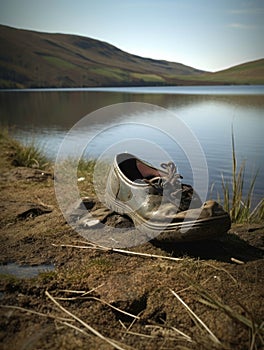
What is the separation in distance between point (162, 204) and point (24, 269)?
1228mm

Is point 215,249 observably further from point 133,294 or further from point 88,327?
point 88,327

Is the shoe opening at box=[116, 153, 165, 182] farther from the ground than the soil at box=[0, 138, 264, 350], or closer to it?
farther from the ground

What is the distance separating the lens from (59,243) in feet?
9.00

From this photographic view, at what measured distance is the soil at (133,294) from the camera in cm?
156

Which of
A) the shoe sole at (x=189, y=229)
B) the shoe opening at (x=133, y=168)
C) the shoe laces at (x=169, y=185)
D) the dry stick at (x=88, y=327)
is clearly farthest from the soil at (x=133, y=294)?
the shoe opening at (x=133, y=168)

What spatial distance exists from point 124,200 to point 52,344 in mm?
1650

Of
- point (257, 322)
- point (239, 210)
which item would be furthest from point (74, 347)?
point (239, 210)

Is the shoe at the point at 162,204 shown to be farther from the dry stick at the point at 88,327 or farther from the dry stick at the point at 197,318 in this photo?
the dry stick at the point at 88,327

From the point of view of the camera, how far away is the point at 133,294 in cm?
193

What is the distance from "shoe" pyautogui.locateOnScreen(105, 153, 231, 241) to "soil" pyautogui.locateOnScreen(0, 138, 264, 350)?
0.19m

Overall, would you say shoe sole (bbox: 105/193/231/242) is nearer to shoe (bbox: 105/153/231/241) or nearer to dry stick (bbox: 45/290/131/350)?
shoe (bbox: 105/153/231/241)

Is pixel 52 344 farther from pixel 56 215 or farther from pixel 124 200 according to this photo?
pixel 56 215

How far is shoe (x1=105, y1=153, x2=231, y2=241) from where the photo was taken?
2.27 metres

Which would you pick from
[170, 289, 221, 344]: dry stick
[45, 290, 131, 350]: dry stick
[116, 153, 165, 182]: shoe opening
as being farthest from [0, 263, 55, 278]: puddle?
[116, 153, 165, 182]: shoe opening
